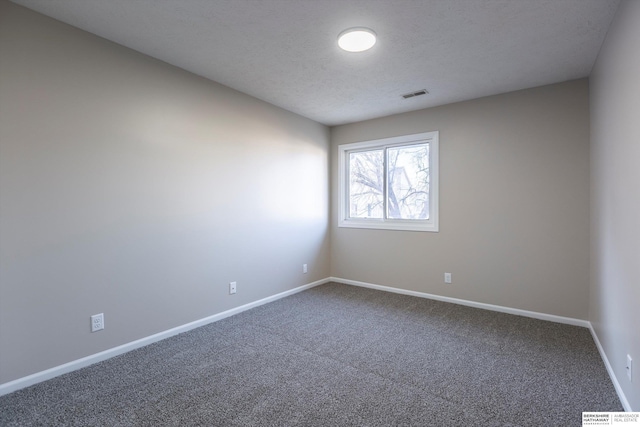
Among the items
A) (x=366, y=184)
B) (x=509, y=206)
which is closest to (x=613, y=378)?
(x=509, y=206)

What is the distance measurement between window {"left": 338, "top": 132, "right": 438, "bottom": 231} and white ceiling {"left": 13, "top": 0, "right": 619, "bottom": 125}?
3.05 feet

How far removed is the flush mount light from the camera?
88.7 inches

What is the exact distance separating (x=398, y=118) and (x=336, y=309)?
2.69 m

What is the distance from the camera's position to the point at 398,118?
426cm

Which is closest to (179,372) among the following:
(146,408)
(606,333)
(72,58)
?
(146,408)

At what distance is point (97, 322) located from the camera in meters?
2.37

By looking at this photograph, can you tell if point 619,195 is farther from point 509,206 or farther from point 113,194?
point 113,194

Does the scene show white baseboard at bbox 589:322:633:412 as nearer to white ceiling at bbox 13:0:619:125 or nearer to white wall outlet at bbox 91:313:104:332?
white ceiling at bbox 13:0:619:125

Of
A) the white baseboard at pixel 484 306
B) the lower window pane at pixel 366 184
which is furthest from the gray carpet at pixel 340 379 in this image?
the lower window pane at pixel 366 184

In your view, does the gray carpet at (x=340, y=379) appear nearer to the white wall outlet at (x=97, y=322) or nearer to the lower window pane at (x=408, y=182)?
the white wall outlet at (x=97, y=322)

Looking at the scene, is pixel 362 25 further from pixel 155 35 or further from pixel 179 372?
pixel 179 372

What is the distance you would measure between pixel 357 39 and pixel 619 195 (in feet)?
6.83

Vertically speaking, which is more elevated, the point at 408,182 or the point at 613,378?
the point at 408,182

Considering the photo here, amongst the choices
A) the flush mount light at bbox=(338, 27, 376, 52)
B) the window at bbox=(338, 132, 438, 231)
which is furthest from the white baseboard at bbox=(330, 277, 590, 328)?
the flush mount light at bbox=(338, 27, 376, 52)
